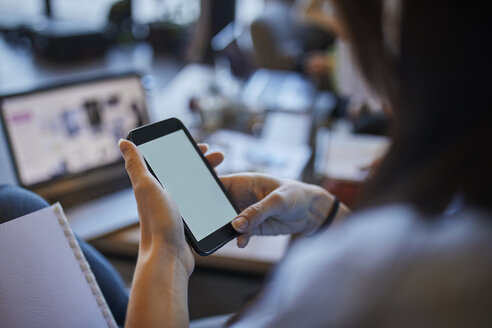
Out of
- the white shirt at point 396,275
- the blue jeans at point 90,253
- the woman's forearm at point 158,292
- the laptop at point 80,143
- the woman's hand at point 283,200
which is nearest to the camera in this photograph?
the white shirt at point 396,275

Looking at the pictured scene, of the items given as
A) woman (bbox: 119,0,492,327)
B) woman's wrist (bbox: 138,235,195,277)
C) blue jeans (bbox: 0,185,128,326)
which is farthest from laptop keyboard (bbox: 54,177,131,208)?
woman (bbox: 119,0,492,327)

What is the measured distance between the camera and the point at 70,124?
1.21 meters

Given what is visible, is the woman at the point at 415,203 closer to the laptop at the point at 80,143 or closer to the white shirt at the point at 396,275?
the white shirt at the point at 396,275

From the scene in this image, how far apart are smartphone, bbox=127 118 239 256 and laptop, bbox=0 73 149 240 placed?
0.45m

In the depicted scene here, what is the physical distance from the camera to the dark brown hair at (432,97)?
1.23ft

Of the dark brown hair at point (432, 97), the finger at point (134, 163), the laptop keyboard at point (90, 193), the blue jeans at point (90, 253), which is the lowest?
the laptop keyboard at point (90, 193)

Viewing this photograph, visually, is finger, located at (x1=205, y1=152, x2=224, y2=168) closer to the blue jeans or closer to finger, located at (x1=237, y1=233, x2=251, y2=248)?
finger, located at (x1=237, y1=233, x2=251, y2=248)

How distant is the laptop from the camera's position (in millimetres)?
1113

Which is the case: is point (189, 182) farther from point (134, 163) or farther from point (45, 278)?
point (45, 278)

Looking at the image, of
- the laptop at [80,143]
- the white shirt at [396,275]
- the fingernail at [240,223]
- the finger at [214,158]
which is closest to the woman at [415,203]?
the white shirt at [396,275]

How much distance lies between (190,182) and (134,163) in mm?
146

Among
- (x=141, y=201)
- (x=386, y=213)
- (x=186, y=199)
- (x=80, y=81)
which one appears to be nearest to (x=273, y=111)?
(x=80, y=81)

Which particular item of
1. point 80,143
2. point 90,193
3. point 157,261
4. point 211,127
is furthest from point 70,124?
point 157,261

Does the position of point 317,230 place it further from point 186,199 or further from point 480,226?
point 480,226
